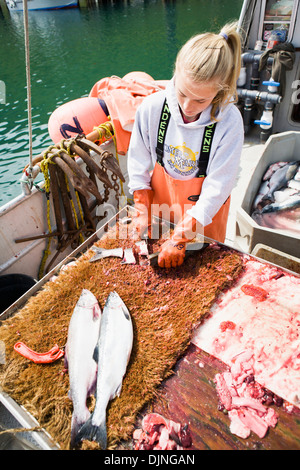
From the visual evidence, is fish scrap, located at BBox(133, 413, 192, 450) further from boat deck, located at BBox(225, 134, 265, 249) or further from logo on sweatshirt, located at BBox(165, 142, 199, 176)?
boat deck, located at BBox(225, 134, 265, 249)

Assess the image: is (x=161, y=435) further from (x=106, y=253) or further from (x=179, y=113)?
(x=179, y=113)

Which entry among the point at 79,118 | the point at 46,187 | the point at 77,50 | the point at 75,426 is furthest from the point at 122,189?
the point at 77,50

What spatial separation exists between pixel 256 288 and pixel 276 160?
316cm

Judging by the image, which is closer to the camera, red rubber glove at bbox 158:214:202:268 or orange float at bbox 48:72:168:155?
red rubber glove at bbox 158:214:202:268

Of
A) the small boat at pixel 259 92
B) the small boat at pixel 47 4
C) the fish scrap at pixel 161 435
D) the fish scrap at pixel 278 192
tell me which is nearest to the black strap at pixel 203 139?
the small boat at pixel 259 92

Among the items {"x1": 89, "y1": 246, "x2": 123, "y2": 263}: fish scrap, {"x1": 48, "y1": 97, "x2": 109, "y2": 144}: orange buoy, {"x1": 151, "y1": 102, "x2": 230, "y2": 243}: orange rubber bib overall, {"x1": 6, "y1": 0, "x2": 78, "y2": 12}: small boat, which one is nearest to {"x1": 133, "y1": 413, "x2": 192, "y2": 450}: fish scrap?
{"x1": 89, "y1": 246, "x2": 123, "y2": 263}: fish scrap

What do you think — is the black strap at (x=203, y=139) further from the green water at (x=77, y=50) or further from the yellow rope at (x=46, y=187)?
the green water at (x=77, y=50)

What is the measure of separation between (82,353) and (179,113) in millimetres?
1755

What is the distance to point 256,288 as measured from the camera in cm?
215

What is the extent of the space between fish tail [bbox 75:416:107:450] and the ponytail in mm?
2030

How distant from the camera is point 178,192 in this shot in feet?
8.21

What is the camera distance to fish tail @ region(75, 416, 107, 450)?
1559mm
